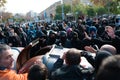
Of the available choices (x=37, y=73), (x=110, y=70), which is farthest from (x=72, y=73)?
(x=110, y=70)

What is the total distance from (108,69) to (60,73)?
251 cm

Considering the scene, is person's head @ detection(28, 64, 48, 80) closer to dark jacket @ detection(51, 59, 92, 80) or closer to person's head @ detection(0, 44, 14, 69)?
person's head @ detection(0, 44, 14, 69)

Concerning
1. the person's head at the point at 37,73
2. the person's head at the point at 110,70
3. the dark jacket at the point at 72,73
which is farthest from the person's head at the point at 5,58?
the person's head at the point at 110,70

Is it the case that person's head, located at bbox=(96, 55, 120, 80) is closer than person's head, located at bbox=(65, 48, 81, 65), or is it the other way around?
person's head, located at bbox=(96, 55, 120, 80)

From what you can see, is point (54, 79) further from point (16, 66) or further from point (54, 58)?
A: point (16, 66)

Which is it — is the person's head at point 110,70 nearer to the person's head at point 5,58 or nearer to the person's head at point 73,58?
the person's head at point 5,58

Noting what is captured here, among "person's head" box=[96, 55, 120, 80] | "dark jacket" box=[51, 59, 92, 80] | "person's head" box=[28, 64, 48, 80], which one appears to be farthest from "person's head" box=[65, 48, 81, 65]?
"person's head" box=[96, 55, 120, 80]

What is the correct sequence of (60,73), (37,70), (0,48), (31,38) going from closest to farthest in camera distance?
1. (37,70)
2. (0,48)
3. (60,73)
4. (31,38)

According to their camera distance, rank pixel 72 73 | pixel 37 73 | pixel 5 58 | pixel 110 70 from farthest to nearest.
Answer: pixel 72 73 < pixel 5 58 < pixel 37 73 < pixel 110 70

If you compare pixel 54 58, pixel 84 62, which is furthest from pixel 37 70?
pixel 54 58

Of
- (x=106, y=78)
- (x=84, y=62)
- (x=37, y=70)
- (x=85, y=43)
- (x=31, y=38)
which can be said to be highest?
(x=106, y=78)

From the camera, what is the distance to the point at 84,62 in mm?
5418

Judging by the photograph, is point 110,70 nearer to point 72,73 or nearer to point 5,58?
point 5,58

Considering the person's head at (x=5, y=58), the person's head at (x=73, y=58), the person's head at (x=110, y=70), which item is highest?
the person's head at (x=110, y=70)
